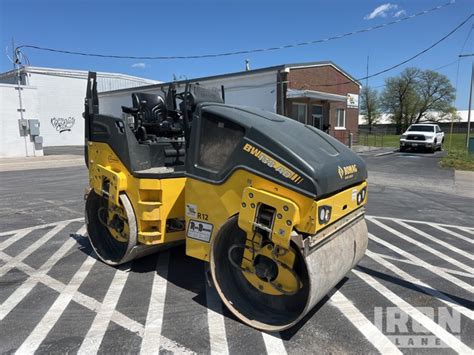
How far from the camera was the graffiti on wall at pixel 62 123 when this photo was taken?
31.9 m

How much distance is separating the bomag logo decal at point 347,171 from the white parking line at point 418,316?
146 cm

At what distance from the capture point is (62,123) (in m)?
32.2

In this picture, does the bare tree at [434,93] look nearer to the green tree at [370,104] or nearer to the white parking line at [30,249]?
the green tree at [370,104]

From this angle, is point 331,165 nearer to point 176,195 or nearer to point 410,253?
point 176,195

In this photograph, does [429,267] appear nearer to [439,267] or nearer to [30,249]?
[439,267]

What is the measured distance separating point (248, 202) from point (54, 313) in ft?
7.16

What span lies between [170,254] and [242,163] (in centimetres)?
242

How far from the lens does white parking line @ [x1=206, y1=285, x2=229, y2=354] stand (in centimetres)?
307

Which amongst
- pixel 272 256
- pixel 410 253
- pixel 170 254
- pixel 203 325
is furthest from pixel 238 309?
pixel 410 253

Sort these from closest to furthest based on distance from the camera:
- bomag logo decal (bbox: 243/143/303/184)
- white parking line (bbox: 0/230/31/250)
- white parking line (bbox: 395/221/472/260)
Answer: bomag logo decal (bbox: 243/143/303/184), white parking line (bbox: 395/221/472/260), white parking line (bbox: 0/230/31/250)

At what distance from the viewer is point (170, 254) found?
5.18 meters

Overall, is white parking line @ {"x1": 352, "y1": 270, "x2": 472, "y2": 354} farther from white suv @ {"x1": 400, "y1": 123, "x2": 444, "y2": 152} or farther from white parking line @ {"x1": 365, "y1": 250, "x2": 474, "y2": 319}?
white suv @ {"x1": 400, "y1": 123, "x2": 444, "y2": 152}

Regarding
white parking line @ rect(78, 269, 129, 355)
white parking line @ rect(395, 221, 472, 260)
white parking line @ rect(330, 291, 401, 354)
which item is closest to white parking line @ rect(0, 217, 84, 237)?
white parking line @ rect(78, 269, 129, 355)

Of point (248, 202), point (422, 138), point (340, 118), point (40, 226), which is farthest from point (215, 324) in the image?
point (340, 118)
